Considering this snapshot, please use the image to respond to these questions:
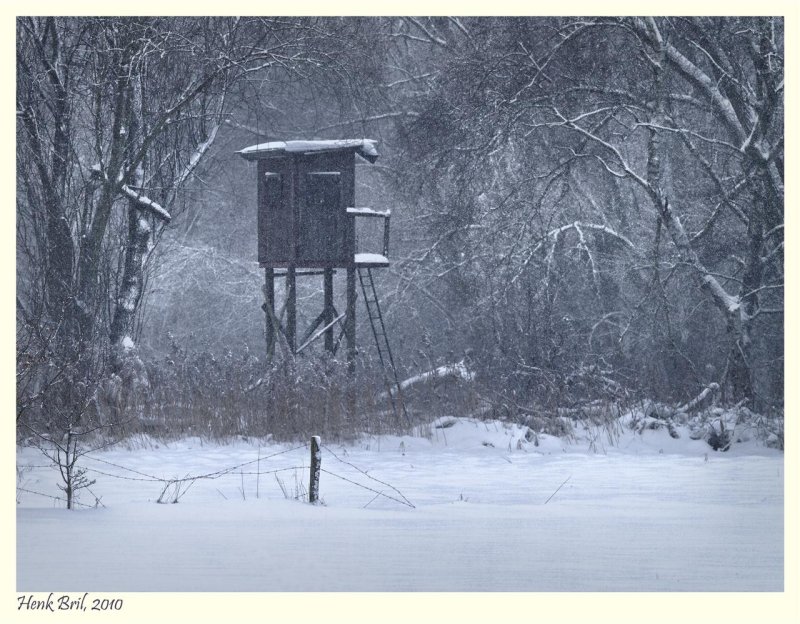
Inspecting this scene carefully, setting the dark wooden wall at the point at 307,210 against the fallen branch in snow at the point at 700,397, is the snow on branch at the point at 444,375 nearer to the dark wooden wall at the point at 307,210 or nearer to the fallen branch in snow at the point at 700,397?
the dark wooden wall at the point at 307,210

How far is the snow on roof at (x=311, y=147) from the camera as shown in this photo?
695cm

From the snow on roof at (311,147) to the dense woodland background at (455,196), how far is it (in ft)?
2.36

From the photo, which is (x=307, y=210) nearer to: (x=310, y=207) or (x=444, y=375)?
(x=310, y=207)

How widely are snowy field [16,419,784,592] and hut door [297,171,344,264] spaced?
1.70m

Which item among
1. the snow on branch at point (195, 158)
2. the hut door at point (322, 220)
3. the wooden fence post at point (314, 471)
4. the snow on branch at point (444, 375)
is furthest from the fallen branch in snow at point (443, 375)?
the snow on branch at point (195, 158)

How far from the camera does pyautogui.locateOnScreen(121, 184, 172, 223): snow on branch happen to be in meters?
7.38

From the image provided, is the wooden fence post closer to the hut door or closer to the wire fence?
the wire fence

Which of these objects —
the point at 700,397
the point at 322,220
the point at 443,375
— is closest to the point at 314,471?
the point at 322,220

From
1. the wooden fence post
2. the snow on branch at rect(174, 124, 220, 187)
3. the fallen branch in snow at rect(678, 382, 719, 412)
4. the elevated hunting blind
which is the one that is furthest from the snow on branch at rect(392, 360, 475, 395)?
the snow on branch at rect(174, 124, 220, 187)

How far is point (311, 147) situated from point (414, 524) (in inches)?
129

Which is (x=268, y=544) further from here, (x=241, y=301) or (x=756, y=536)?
(x=241, y=301)

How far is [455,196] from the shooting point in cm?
873

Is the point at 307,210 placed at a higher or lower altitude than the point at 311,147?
lower

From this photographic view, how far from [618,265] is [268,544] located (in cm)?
519
